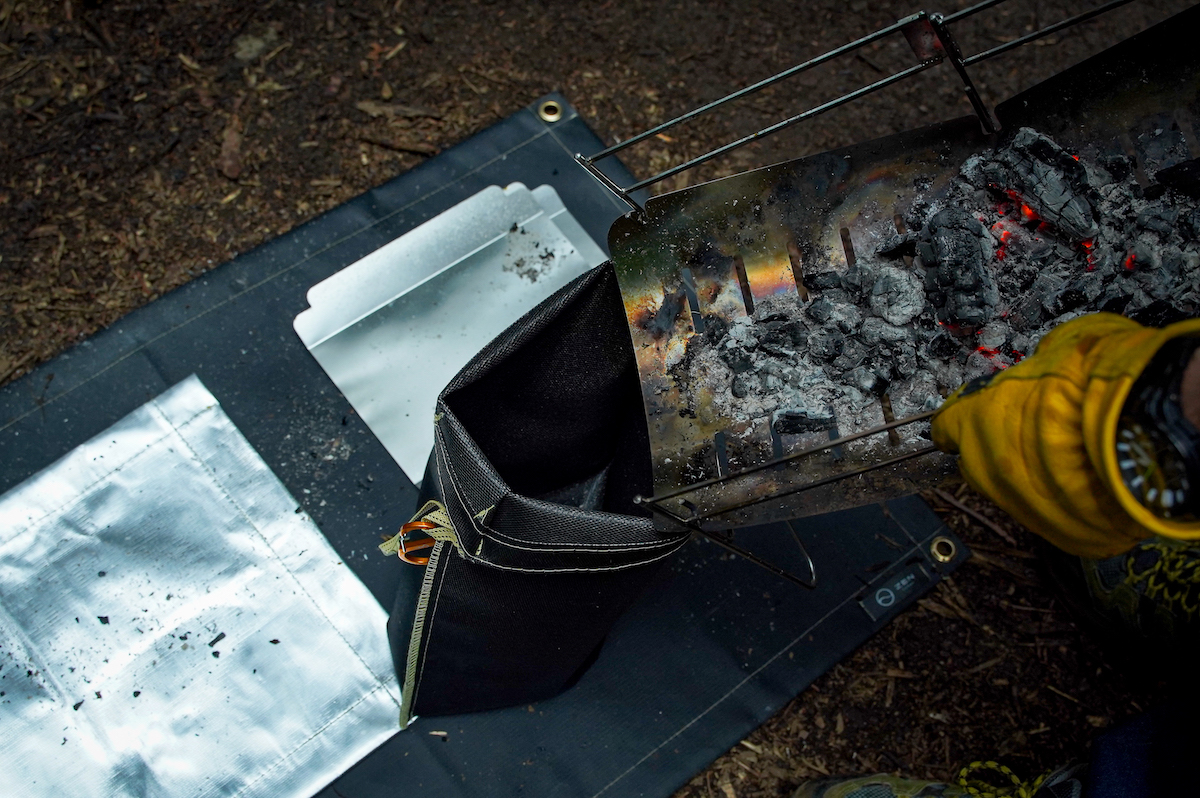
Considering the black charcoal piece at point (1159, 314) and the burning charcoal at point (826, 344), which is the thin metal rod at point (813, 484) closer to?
the burning charcoal at point (826, 344)

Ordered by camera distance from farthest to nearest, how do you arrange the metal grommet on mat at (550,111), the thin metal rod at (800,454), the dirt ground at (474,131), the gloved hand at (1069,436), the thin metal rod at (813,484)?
the metal grommet on mat at (550,111) < the dirt ground at (474,131) < the thin metal rod at (813,484) < the thin metal rod at (800,454) < the gloved hand at (1069,436)

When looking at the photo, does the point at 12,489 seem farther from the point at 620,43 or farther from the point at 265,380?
the point at 620,43

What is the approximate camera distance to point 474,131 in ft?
6.39

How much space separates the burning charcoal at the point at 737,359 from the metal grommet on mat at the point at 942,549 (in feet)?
2.37

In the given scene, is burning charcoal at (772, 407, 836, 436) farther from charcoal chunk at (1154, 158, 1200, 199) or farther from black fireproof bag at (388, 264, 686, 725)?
charcoal chunk at (1154, 158, 1200, 199)

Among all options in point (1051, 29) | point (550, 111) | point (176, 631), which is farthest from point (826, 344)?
point (176, 631)

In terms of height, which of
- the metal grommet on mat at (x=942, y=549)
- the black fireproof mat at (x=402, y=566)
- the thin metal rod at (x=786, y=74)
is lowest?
the metal grommet on mat at (x=942, y=549)

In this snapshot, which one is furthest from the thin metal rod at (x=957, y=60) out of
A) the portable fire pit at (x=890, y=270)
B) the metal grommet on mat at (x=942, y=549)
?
the metal grommet on mat at (x=942, y=549)

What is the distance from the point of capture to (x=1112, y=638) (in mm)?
1633

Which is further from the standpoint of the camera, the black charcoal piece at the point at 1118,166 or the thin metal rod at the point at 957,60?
the black charcoal piece at the point at 1118,166

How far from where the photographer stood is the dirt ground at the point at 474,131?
5.36 feet

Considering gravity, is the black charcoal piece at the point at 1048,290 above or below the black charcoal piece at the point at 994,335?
above

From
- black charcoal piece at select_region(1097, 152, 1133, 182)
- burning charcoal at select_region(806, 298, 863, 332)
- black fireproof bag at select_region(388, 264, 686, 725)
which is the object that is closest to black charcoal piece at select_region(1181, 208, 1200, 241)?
black charcoal piece at select_region(1097, 152, 1133, 182)

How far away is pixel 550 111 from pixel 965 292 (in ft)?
3.69
